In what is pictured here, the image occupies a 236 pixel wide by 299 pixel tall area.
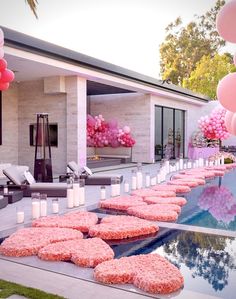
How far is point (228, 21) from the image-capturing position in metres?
3.65

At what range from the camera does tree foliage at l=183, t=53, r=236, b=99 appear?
3747cm

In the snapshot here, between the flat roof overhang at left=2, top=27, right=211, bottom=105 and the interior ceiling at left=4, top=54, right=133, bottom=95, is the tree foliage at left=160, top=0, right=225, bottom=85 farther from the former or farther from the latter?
the interior ceiling at left=4, top=54, right=133, bottom=95

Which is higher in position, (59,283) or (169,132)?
(169,132)

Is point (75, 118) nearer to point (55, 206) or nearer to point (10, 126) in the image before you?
point (10, 126)

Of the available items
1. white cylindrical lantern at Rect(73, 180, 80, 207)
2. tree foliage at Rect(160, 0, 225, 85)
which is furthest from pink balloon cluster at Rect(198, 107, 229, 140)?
tree foliage at Rect(160, 0, 225, 85)

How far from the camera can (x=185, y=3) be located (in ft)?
134

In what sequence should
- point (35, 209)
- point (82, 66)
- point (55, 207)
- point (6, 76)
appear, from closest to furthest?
point (6, 76), point (35, 209), point (55, 207), point (82, 66)

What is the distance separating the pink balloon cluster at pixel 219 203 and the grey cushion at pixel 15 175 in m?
4.41

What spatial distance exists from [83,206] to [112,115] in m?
12.2

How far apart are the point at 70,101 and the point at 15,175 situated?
5097mm

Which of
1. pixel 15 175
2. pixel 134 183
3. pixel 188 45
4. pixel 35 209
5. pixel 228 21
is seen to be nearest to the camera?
pixel 228 21

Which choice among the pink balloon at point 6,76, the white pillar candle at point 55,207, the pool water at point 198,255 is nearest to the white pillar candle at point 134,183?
the white pillar candle at point 55,207

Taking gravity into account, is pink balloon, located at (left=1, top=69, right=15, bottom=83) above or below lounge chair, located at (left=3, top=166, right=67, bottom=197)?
above

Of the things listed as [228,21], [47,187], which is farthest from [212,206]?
[228,21]
